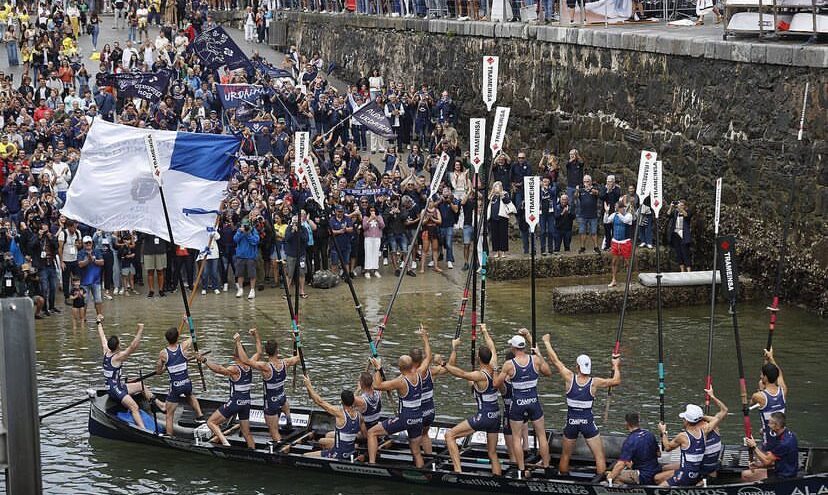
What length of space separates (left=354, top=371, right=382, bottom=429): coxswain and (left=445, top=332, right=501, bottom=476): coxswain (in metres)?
1.01

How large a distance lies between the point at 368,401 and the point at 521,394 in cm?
197

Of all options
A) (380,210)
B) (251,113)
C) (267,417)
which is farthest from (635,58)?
(267,417)

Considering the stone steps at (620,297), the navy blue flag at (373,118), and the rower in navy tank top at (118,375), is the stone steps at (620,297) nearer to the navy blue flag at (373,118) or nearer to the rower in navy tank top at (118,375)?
the navy blue flag at (373,118)

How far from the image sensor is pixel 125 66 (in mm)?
39312

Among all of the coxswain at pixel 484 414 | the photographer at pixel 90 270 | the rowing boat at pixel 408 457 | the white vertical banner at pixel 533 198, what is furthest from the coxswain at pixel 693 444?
the photographer at pixel 90 270

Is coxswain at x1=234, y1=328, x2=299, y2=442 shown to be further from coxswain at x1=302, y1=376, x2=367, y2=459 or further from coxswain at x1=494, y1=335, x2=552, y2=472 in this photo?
coxswain at x1=494, y1=335, x2=552, y2=472

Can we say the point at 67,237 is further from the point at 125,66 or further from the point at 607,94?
the point at 125,66

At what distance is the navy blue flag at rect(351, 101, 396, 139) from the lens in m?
30.9

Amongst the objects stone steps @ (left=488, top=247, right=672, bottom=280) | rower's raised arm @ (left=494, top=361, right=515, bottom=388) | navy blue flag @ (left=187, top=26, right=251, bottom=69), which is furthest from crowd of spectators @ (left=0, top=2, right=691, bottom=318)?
rower's raised arm @ (left=494, top=361, right=515, bottom=388)

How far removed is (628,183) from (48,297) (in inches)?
485

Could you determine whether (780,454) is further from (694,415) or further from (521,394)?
(521,394)

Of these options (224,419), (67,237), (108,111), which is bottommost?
(224,419)

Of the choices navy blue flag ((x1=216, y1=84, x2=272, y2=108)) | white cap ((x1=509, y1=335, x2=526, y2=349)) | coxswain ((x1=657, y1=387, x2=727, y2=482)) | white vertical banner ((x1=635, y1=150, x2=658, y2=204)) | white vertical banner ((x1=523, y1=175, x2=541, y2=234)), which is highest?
navy blue flag ((x1=216, y1=84, x2=272, y2=108))

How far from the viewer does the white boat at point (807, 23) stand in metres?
24.5
